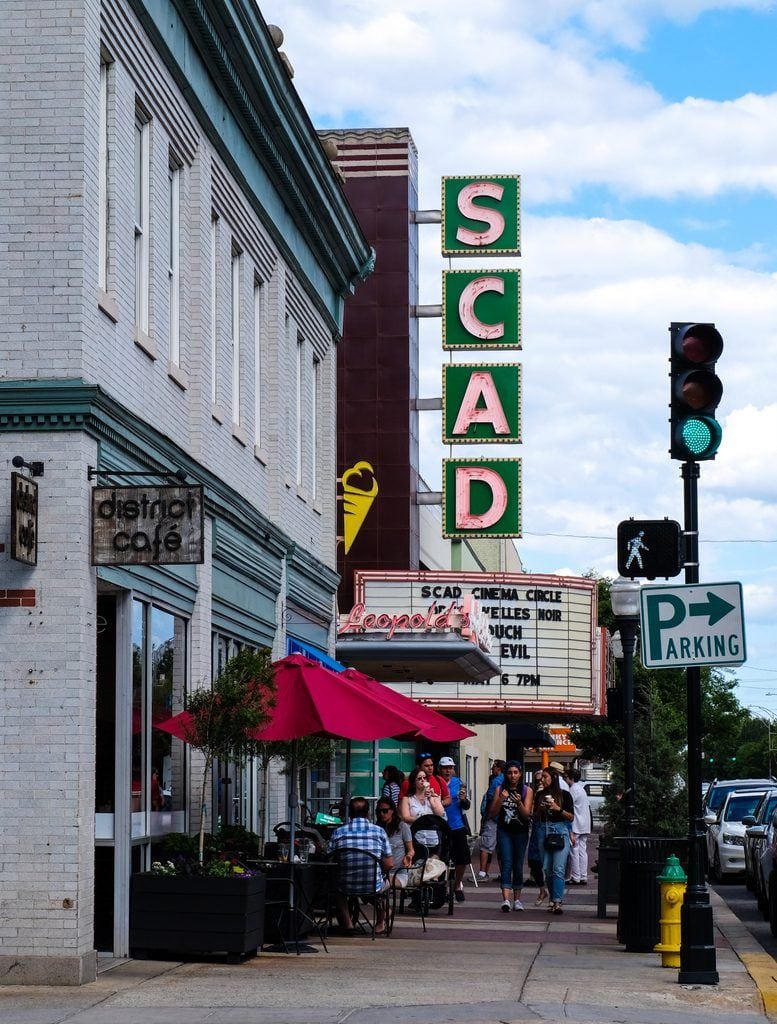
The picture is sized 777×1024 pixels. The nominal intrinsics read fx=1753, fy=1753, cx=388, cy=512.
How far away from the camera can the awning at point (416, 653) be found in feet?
111

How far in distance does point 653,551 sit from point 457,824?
1089cm

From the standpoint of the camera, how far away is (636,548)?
1385cm

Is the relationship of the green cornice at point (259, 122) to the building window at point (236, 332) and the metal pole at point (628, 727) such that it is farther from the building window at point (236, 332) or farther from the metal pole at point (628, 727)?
the metal pole at point (628, 727)

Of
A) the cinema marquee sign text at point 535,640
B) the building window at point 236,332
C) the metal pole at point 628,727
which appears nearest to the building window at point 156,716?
the building window at point 236,332

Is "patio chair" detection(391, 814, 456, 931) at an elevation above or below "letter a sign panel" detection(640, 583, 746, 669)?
below

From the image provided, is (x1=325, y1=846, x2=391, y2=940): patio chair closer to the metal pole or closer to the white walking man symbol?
the white walking man symbol

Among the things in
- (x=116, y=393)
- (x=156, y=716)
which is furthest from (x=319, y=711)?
(x=116, y=393)

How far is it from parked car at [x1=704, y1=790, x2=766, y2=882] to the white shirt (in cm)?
518

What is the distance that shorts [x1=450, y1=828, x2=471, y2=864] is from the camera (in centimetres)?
2308

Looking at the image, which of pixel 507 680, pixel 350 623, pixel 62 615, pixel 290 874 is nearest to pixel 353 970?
pixel 290 874

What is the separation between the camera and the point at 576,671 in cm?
4100

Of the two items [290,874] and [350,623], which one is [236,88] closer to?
[290,874]

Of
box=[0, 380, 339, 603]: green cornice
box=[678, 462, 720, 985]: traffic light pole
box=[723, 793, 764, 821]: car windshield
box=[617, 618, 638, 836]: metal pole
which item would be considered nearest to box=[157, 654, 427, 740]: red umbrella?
box=[0, 380, 339, 603]: green cornice

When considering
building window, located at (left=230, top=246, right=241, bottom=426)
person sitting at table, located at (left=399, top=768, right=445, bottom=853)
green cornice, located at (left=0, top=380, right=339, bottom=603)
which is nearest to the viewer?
green cornice, located at (left=0, top=380, right=339, bottom=603)
